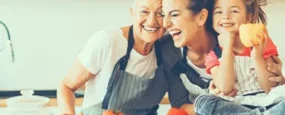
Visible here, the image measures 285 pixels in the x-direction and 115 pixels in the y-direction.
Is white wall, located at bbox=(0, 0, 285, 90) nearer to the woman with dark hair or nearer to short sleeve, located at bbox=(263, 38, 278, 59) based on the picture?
the woman with dark hair

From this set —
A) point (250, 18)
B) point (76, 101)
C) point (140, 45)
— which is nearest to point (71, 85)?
point (76, 101)

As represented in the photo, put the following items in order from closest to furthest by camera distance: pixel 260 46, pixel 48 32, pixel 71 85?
pixel 260 46, pixel 71 85, pixel 48 32

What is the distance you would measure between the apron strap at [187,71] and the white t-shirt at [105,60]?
0.05 metres

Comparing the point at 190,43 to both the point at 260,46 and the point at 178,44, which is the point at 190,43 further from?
the point at 260,46

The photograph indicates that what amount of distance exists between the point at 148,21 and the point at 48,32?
314 millimetres

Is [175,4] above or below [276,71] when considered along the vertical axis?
above

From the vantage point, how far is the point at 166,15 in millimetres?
1004

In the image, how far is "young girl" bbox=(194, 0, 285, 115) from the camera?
36.7 inches

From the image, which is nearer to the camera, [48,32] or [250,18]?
[250,18]

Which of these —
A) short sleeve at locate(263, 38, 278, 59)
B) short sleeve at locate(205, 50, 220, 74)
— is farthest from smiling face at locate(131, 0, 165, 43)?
short sleeve at locate(263, 38, 278, 59)

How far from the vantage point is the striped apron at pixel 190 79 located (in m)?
1.02

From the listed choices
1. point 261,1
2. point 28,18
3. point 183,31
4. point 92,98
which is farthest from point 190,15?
point 28,18

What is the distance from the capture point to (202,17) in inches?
39.0

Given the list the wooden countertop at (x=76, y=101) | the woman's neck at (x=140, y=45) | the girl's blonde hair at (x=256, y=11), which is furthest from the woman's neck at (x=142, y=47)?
the girl's blonde hair at (x=256, y=11)
